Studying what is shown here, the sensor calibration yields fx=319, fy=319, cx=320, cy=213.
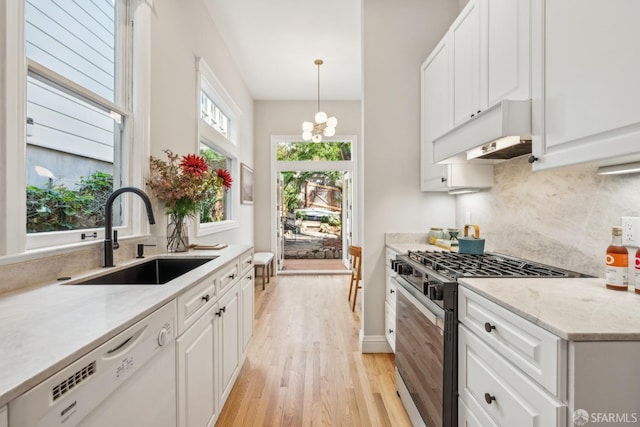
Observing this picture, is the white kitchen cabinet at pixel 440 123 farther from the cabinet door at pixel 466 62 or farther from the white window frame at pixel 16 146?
the white window frame at pixel 16 146

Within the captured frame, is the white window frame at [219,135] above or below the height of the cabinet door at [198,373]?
above

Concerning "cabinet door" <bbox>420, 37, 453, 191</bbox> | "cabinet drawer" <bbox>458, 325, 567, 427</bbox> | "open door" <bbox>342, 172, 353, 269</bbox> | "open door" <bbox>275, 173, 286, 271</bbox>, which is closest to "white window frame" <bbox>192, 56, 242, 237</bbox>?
"open door" <bbox>275, 173, 286, 271</bbox>

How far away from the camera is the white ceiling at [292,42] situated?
3.25 metres

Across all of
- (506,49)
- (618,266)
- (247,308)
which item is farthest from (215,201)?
(618,266)

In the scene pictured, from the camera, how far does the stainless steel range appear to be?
1.36m

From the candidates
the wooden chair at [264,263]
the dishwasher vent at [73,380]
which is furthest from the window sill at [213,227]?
the dishwasher vent at [73,380]

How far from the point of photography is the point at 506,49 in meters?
1.53

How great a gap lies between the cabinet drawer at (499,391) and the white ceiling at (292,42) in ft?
10.8

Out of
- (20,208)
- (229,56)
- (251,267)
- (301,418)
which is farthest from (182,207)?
(229,56)

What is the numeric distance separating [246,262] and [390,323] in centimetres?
126

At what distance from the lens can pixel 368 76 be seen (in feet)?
9.19

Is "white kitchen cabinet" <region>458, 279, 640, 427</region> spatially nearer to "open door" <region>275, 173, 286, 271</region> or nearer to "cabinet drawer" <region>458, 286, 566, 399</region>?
"cabinet drawer" <region>458, 286, 566, 399</region>

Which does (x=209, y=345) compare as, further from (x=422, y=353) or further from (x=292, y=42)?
(x=292, y=42)

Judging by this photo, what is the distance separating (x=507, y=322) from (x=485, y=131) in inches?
35.3
